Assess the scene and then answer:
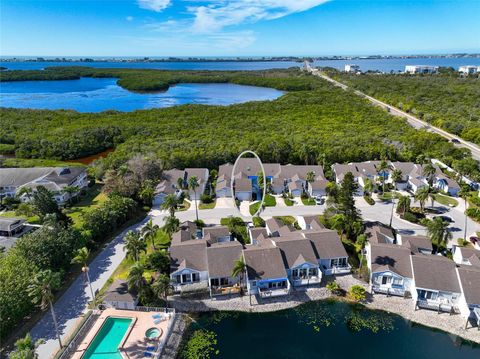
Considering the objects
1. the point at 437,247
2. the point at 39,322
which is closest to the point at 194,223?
the point at 39,322

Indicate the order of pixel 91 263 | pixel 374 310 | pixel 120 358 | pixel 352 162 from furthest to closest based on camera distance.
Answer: pixel 352 162 → pixel 91 263 → pixel 374 310 → pixel 120 358

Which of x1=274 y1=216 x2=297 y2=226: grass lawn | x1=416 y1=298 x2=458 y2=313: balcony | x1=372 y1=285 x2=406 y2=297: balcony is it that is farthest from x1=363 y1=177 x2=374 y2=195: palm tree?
x1=416 y1=298 x2=458 y2=313: balcony

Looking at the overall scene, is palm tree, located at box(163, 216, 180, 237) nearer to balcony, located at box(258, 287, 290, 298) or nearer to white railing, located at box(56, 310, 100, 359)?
white railing, located at box(56, 310, 100, 359)

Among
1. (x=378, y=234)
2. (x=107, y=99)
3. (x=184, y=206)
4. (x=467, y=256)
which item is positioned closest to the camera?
(x=467, y=256)

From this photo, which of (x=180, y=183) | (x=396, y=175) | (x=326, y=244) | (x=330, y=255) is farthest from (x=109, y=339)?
(x=396, y=175)

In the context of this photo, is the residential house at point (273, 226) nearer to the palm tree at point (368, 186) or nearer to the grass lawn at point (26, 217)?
the palm tree at point (368, 186)

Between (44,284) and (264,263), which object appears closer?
(44,284)

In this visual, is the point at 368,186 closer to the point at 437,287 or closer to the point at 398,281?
the point at 398,281

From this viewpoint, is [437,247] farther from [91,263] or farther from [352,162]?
[91,263]
